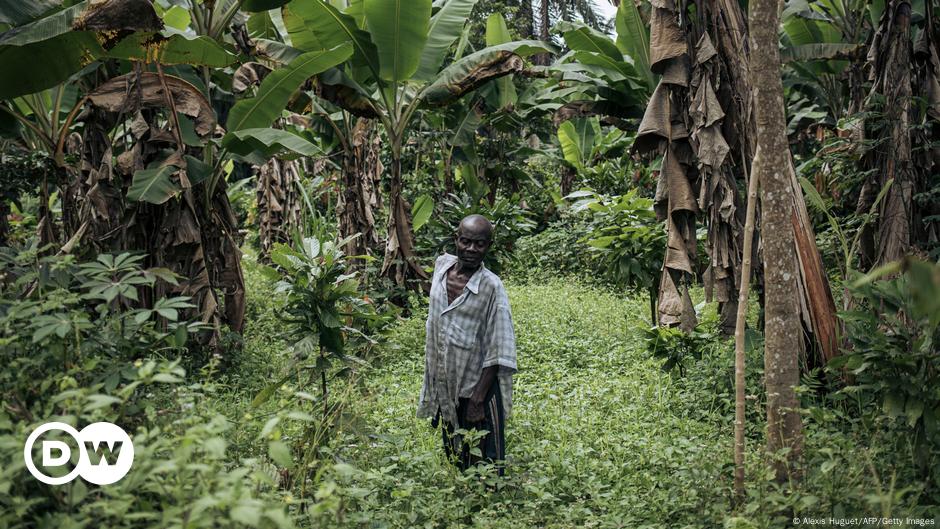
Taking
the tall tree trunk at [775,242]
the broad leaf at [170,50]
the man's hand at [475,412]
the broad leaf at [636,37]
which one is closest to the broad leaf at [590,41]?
the broad leaf at [636,37]

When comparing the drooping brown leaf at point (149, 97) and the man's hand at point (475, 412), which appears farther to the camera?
the drooping brown leaf at point (149, 97)

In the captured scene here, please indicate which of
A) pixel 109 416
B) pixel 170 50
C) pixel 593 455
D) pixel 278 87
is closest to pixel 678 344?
pixel 593 455

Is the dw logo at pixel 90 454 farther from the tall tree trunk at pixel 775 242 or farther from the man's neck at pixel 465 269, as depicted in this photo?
the tall tree trunk at pixel 775 242

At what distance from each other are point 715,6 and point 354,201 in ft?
16.3

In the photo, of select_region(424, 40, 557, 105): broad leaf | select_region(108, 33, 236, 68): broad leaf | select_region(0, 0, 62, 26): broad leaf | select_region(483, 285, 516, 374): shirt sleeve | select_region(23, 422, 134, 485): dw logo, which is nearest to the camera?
select_region(23, 422, 134, 485): dw logo

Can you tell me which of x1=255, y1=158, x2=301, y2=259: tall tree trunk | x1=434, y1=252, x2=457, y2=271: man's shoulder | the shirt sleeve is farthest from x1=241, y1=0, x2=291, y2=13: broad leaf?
x1=255, y1=158, x2=301, y2=259: tall tree trunk

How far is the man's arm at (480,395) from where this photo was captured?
13.1ft

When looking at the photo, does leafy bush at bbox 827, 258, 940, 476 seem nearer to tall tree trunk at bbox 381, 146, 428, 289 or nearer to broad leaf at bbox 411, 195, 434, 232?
tall tree trunk at bbox 381, 146, 428, 289

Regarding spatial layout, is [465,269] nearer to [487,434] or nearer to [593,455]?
[487,434]

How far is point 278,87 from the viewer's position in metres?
6.20

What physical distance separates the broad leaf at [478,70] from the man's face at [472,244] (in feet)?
13.3

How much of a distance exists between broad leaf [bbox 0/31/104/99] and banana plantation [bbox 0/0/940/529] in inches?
0.9

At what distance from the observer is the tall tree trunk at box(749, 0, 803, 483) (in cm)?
350

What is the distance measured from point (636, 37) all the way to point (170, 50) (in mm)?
4909
